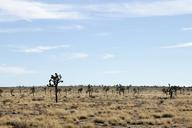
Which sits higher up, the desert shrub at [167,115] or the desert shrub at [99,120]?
the desert shrub at [167,115]

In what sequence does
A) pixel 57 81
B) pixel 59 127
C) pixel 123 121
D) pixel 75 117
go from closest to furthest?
1. pixel 59 127
2. pixel 123 121
3. pixel 75 117
4. pixel 57 81

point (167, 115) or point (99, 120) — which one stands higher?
point (167, 115)

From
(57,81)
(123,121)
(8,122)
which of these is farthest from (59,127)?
(57,81)

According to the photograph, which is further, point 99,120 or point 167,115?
point 167,115

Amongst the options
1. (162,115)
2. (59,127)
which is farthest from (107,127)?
(162,115)

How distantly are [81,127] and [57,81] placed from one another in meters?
57.9

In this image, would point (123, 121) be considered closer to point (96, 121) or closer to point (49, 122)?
point (96, 121)

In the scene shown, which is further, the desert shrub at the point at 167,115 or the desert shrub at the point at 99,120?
the desert shrub at the point at 167,115

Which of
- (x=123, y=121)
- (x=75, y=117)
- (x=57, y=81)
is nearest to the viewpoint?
(x=123, y=121)

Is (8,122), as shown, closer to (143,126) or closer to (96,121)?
(96,121)

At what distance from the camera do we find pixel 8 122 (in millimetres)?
40281

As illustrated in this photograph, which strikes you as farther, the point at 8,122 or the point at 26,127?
the point at 8,122

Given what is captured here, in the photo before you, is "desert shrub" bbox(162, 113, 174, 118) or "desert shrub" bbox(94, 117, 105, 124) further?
"desert shrub" bbox(162, 113, 174, 118)

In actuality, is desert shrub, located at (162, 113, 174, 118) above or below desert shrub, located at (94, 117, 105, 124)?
above
